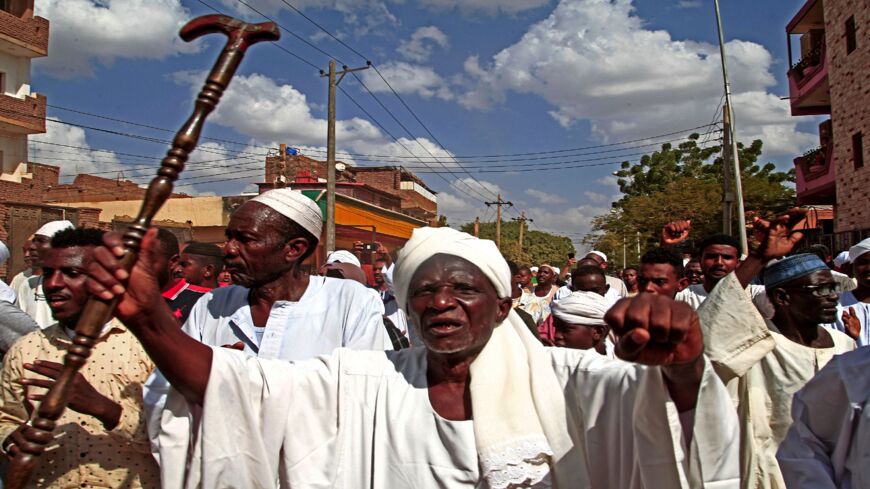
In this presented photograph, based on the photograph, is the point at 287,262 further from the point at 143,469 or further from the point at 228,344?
the point at 143,469

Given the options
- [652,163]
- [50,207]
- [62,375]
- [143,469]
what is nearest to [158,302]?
[62,375]

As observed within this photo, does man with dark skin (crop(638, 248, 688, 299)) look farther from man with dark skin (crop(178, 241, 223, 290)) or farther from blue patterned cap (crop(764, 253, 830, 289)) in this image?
man with dark skin (crop(178, 241, 223, 290))

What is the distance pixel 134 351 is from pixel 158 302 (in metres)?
1.16

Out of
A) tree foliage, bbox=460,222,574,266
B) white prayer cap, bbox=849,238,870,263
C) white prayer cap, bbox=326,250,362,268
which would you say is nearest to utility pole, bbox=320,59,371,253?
white prayer cap, bbox=326,250,362,268

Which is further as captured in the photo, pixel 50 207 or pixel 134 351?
pixel 50 207

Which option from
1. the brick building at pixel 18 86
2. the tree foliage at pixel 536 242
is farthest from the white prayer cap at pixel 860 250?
the tree foliage at pixel 536 242

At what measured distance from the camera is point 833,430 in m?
2.11

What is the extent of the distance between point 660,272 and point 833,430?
136 inches

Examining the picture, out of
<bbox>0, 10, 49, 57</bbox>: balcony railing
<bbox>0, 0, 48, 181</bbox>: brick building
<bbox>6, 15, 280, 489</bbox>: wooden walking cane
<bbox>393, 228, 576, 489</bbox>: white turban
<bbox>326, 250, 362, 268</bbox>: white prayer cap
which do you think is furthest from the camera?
<bbox>0, 0, 48, 181</bbox>: brick building

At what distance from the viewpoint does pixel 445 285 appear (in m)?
2.24

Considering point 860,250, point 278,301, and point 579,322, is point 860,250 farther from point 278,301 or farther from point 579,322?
point 278,301

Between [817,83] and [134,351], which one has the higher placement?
[817,83]

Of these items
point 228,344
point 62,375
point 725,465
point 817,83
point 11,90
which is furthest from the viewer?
point 11,90

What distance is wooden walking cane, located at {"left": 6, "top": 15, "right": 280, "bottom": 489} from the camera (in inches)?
59.2
